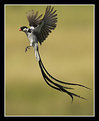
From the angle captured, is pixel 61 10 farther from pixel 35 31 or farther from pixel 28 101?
pixel 35 31

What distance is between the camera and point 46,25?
134 cm

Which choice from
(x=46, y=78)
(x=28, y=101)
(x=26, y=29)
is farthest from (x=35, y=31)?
(x=28, y=101)

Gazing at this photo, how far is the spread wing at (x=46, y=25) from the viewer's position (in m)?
1.32

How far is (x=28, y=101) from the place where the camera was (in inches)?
106

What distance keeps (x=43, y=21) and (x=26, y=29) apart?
0.08 m

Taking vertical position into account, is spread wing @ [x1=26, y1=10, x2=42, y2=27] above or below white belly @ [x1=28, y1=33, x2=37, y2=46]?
above

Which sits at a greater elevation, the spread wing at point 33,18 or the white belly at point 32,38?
the spread wing at point 33,18

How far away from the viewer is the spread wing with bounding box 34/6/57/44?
132cm

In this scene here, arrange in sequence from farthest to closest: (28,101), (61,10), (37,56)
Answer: (61,10), (28,101), (37,56)

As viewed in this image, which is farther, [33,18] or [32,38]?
[33,18]

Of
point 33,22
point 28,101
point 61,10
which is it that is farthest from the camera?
point 61,10

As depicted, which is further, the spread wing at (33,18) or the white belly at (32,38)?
the spread wing at (33,18)

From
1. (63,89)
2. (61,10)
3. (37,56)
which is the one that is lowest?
(63,89)

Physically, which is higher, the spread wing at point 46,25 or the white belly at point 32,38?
the spread wing at point 46,25
